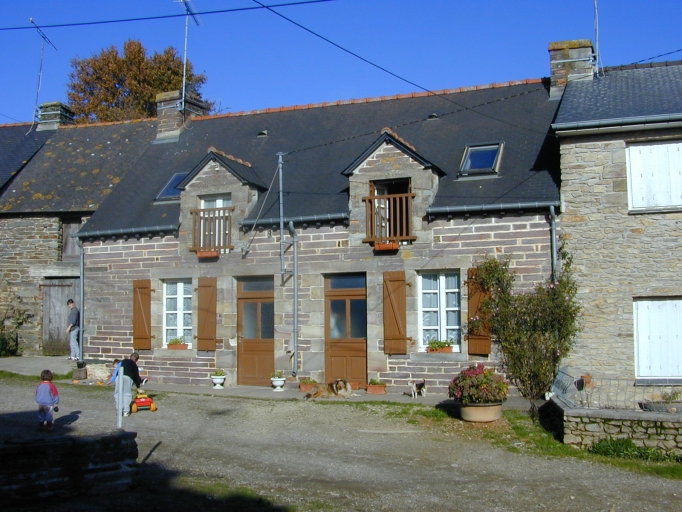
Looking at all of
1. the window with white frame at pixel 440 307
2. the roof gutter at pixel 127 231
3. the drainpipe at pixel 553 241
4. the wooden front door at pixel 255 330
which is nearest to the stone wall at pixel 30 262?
the roof gutter at pixel 127 231

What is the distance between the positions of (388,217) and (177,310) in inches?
192

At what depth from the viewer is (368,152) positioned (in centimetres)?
1362

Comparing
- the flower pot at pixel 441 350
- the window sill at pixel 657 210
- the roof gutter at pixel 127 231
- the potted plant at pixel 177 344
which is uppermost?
the roof gutter at pixel 127 231

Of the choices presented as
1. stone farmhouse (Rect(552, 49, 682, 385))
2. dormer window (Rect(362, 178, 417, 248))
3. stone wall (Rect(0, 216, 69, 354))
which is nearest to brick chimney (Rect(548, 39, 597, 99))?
stone farmhouse (Rect(552, 49, 682, 385))

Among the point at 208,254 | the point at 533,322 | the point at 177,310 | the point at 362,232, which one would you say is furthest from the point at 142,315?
the point at 533,322

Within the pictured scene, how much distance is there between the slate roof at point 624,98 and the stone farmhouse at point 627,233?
3 cm

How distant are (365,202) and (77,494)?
804 cm

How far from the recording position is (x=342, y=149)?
15930 mm

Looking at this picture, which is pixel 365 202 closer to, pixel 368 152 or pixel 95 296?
pixel 368 152

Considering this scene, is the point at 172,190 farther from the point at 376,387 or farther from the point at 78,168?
the point at 376,387

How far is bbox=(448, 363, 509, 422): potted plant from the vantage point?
10.6 metres

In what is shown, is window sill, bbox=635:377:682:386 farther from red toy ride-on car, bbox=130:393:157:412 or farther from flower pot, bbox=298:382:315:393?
red toy ride-on car, bbox=130:393:157:412

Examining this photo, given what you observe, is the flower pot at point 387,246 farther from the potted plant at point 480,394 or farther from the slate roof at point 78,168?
the slate roof at point 78,168

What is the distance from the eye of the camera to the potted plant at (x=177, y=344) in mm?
15117
